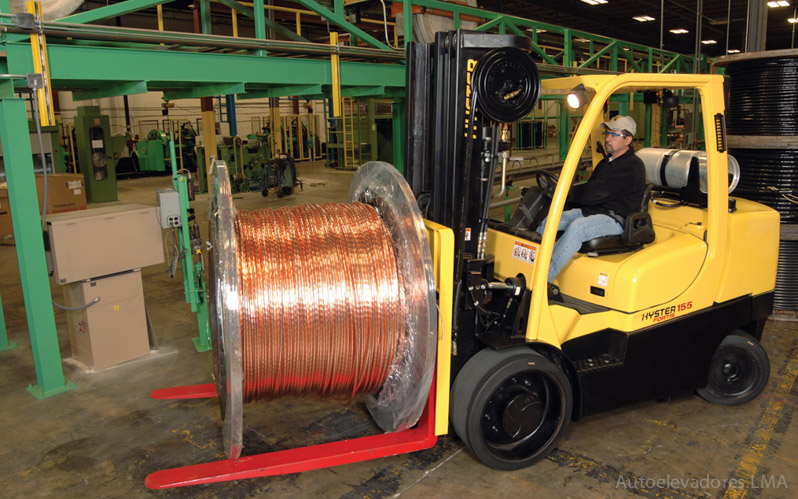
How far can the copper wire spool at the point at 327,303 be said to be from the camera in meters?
3.16

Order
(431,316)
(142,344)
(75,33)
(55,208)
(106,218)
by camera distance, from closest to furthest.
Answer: (431,316) → (75,33) → (106,218) → (142,344) → (55,208)

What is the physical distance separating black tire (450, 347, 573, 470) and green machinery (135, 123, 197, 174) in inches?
656

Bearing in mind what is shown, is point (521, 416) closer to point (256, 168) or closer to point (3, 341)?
point (3, 341)

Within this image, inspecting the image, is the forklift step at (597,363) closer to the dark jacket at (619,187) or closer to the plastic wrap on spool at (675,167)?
the dark jacket at (619,187)

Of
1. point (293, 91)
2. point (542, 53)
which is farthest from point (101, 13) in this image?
point (542, 53)

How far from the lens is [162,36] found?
4.86 meters

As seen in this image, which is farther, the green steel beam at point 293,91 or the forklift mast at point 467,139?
the green steel beam at point 293,91

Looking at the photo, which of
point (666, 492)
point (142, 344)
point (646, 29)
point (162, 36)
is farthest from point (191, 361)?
point (646, 29)

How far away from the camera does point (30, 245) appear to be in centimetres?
472

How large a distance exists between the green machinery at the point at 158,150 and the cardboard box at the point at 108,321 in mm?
13588

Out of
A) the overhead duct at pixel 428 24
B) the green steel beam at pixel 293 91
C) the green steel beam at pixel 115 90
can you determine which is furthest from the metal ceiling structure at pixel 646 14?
the green steel beam at pixel 115 90

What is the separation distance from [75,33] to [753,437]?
17.8 feet

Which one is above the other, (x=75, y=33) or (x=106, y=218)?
(x=75, y=33)

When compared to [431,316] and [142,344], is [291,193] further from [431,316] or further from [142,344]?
[431,316]
